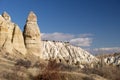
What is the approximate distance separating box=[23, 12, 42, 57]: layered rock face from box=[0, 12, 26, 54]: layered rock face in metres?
2.06

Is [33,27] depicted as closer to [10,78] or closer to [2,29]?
[2,29]

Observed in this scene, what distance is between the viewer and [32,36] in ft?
168

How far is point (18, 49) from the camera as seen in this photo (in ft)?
152

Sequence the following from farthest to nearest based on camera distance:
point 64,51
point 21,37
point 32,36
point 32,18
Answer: point 64,51, point 32,18, point 32,36, point 21,37

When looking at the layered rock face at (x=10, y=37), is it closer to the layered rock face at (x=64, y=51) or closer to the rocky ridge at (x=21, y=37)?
the rocky ridge at (x=21, y=37)

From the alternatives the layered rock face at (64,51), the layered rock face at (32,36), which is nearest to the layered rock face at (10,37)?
the layered rock face at (32,36)

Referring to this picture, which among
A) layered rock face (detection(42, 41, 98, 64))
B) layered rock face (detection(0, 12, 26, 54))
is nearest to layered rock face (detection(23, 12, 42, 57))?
layered rock face (detection(0, 12, 26, 54))

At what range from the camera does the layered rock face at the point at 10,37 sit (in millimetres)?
42909

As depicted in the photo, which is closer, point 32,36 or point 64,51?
point 32,36

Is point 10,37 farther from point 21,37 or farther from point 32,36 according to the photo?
point 32,36

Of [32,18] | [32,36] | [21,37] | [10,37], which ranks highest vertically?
[32,18]

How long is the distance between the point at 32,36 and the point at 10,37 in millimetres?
5961

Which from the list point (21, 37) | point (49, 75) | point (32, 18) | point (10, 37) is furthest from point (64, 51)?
point (49, 75)

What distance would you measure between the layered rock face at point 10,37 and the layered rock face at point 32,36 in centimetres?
206
